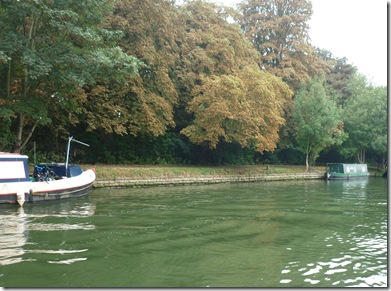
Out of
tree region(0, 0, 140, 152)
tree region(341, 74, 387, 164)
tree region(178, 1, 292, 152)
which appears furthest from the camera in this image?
tree region(341, 74, 387, 164)

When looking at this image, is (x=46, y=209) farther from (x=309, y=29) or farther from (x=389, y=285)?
(x=309, y=29)

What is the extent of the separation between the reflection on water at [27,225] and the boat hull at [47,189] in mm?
456

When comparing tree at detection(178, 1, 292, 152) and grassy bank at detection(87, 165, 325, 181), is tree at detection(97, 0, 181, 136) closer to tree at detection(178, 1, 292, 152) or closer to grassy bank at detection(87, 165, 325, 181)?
grassy bank at detection(87, 165, 325, 181)

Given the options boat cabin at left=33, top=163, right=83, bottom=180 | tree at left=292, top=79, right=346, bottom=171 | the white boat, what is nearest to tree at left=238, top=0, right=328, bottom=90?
tree at left=292, top=79, right=346, bottom=171

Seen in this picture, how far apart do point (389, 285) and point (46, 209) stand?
39.1 feet

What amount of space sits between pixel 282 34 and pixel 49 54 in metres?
28.6

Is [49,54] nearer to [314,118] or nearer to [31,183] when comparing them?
[31,183]

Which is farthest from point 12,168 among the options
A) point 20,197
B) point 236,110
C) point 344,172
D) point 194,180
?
point 344,172

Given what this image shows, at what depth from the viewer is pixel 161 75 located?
26.1 metres

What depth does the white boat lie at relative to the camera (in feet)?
50.8

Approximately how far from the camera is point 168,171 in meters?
27.3

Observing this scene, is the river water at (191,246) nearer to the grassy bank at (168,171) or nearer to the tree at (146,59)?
the grassy bank at (168,171)

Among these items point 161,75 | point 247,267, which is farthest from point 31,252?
point 161,75

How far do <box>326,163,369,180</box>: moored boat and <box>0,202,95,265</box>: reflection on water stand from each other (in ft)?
86.8
